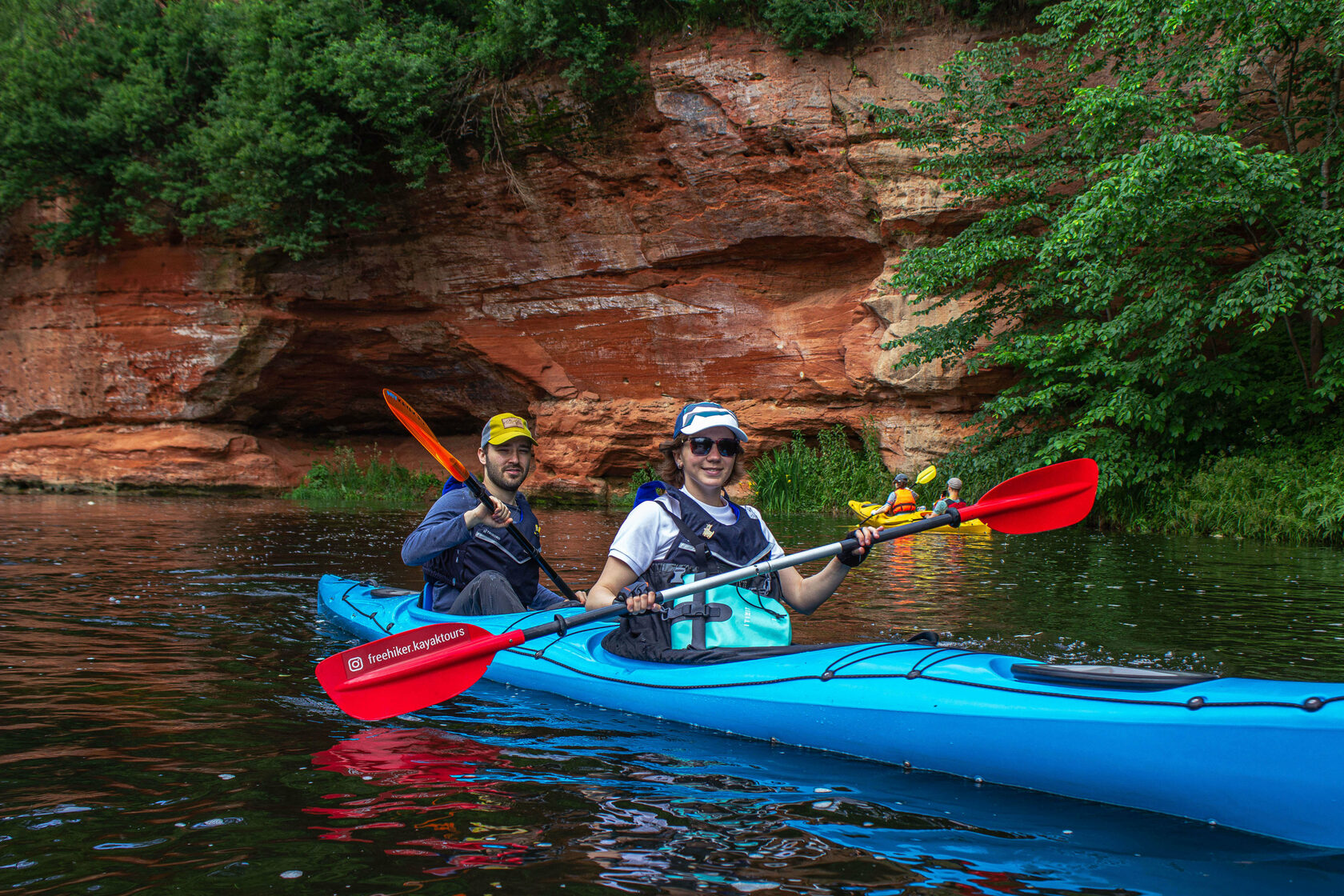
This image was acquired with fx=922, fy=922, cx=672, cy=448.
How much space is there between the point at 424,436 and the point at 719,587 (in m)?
2.05

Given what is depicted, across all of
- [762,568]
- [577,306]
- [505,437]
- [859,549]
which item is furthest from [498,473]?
[577,306]

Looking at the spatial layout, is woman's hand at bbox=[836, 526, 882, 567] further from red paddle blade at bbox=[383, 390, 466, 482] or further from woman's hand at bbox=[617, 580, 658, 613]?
red paddle blade at bbox=[383, 390, 466, 482]

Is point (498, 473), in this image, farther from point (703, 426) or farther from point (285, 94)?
point (285, 94)

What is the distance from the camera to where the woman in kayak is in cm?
321

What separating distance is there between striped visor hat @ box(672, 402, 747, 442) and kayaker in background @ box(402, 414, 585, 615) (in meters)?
1.02

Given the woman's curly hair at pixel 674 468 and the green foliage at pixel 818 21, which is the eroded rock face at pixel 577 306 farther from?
the woman's curly hair at pixel 674 468

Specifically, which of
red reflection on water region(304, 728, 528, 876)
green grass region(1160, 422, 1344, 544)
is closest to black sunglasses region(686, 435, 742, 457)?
red reflection on water region(304, 728, 528, 876)

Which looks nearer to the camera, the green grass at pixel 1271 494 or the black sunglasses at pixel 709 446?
the black sunglasses at pixel 709 446

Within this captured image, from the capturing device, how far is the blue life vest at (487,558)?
4297 millimetres

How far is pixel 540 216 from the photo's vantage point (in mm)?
14406

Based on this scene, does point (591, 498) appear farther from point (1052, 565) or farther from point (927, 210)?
point (1052, 565)

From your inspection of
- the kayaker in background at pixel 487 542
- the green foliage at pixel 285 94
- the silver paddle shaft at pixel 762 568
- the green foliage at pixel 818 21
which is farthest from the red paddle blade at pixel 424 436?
the green foliage at pixel 818 21

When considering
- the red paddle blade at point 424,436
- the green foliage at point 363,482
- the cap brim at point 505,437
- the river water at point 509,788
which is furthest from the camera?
the green foliage at point 363,482

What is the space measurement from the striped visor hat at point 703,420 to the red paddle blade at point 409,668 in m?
0.99
